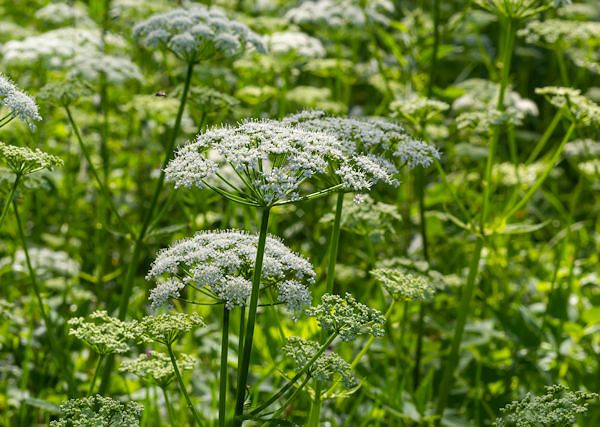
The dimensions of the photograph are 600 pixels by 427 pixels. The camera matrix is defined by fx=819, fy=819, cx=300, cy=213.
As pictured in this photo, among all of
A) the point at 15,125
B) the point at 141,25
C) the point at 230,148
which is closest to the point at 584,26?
the point at 141,25

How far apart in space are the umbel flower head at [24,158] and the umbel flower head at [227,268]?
0.74 metres

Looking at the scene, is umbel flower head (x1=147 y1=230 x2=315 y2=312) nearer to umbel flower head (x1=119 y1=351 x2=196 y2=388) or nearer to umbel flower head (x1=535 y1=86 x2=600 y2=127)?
umbel flower head (x1=119 y1=351 x2=196 y2=388)

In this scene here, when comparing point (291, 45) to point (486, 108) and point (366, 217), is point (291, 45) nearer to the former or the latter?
point (486, 108)

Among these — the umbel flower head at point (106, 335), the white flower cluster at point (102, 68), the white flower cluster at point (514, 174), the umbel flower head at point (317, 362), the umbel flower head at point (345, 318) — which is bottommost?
the white flower cluster at point (514, 174)

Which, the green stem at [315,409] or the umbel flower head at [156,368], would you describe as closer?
the umbel flower head at [156,368]

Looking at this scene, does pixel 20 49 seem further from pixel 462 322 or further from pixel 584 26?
pixel 584 26

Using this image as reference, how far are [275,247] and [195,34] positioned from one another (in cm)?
→ 217

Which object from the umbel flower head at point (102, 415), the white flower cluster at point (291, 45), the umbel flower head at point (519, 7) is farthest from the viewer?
the white flower cluster at point (291, 45)

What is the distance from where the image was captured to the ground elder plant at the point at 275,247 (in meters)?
3.57

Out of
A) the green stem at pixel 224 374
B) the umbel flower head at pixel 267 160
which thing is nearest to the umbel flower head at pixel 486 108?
the umbel flower head at pixel 267 160

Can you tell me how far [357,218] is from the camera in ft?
17.6

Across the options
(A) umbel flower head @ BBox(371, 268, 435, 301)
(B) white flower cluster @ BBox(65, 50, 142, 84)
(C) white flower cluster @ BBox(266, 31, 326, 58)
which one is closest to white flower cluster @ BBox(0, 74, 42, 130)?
(A) umbel flower head @ BBox(371, 268, 435, 301)

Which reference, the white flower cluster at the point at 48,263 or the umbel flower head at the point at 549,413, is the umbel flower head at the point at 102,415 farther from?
the white flower cluster at the point at 48,263

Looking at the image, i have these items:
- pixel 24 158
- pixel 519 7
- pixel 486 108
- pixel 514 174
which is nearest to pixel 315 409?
pixel 24 158
